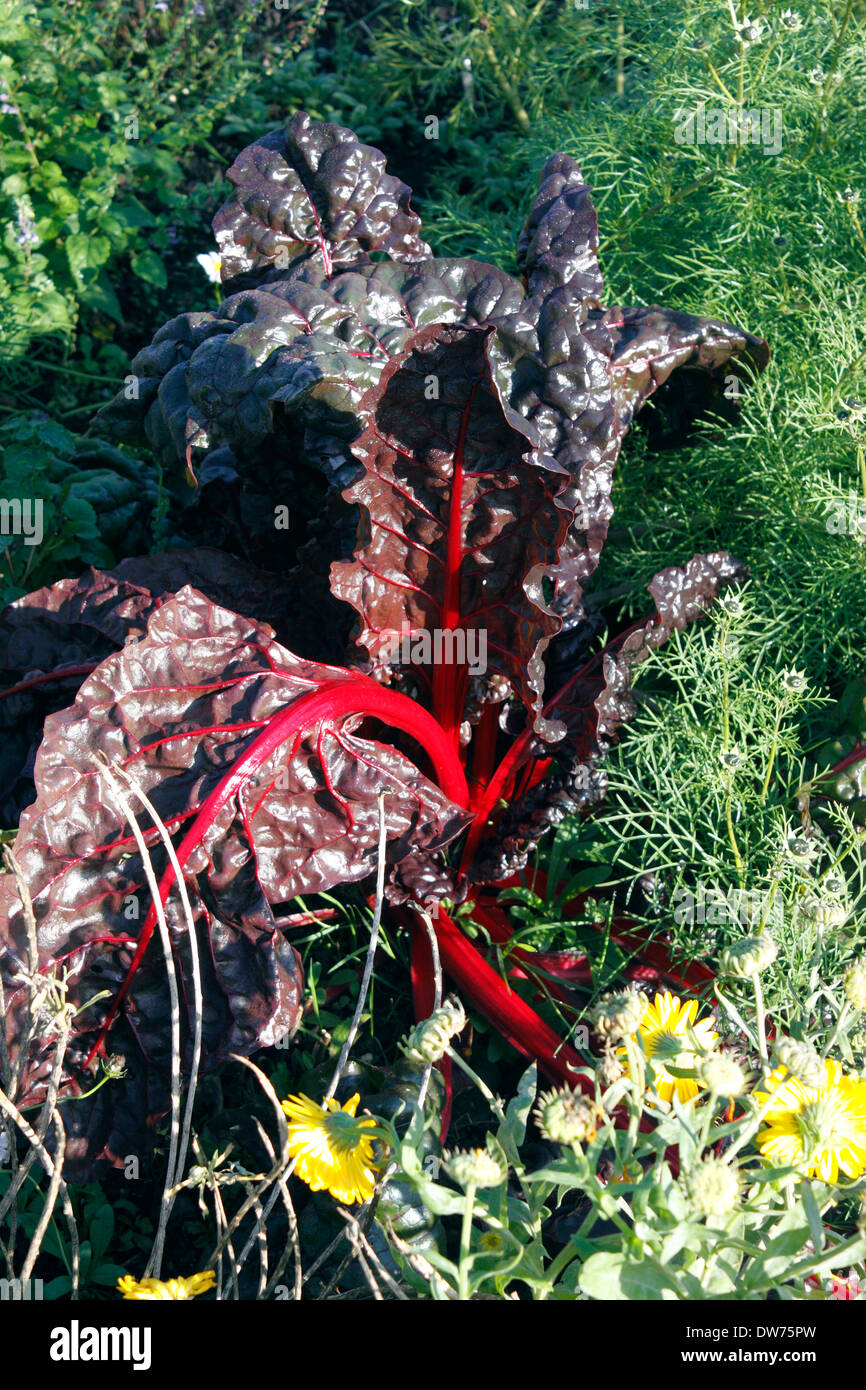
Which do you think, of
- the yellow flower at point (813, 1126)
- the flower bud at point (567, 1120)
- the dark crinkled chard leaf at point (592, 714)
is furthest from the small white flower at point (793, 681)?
the flower bud at point (567, 1120)

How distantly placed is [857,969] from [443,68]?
3.54 metres

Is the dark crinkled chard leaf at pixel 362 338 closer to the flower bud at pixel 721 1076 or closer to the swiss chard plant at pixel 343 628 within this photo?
the swiss chard plant at pixel 343 628

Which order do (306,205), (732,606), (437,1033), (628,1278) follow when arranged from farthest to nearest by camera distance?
1. (306,205)
2. (732,606)
3. (437,1033)
4. (628,1278)

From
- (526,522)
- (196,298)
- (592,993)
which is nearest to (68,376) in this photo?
(196,298)

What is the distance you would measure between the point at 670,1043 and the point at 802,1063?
0.14 metres

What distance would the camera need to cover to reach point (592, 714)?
7.43 ft

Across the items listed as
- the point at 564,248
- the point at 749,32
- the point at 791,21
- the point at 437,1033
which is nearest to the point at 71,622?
the point at 564,248

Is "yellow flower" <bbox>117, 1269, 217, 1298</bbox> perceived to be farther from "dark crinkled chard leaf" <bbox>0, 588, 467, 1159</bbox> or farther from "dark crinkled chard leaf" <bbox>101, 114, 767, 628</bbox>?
"dark crinkled chard leaf" <bbox>101, 114, 767, 628</bbox>

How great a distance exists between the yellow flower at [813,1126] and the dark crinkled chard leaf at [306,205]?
6.08 feet

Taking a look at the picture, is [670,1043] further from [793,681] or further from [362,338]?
[362,338]

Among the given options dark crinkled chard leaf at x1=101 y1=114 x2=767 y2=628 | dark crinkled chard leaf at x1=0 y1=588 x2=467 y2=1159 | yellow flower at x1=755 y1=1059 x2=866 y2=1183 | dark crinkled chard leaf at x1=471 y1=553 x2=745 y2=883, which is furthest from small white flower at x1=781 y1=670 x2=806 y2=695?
yellow flower at x1=755 y1=1059 x2=866 y2=1183

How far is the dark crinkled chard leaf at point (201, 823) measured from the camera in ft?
6.24

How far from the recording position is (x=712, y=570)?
2355 millimetres

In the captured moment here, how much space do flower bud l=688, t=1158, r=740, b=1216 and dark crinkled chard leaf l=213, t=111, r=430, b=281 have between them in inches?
76.4
